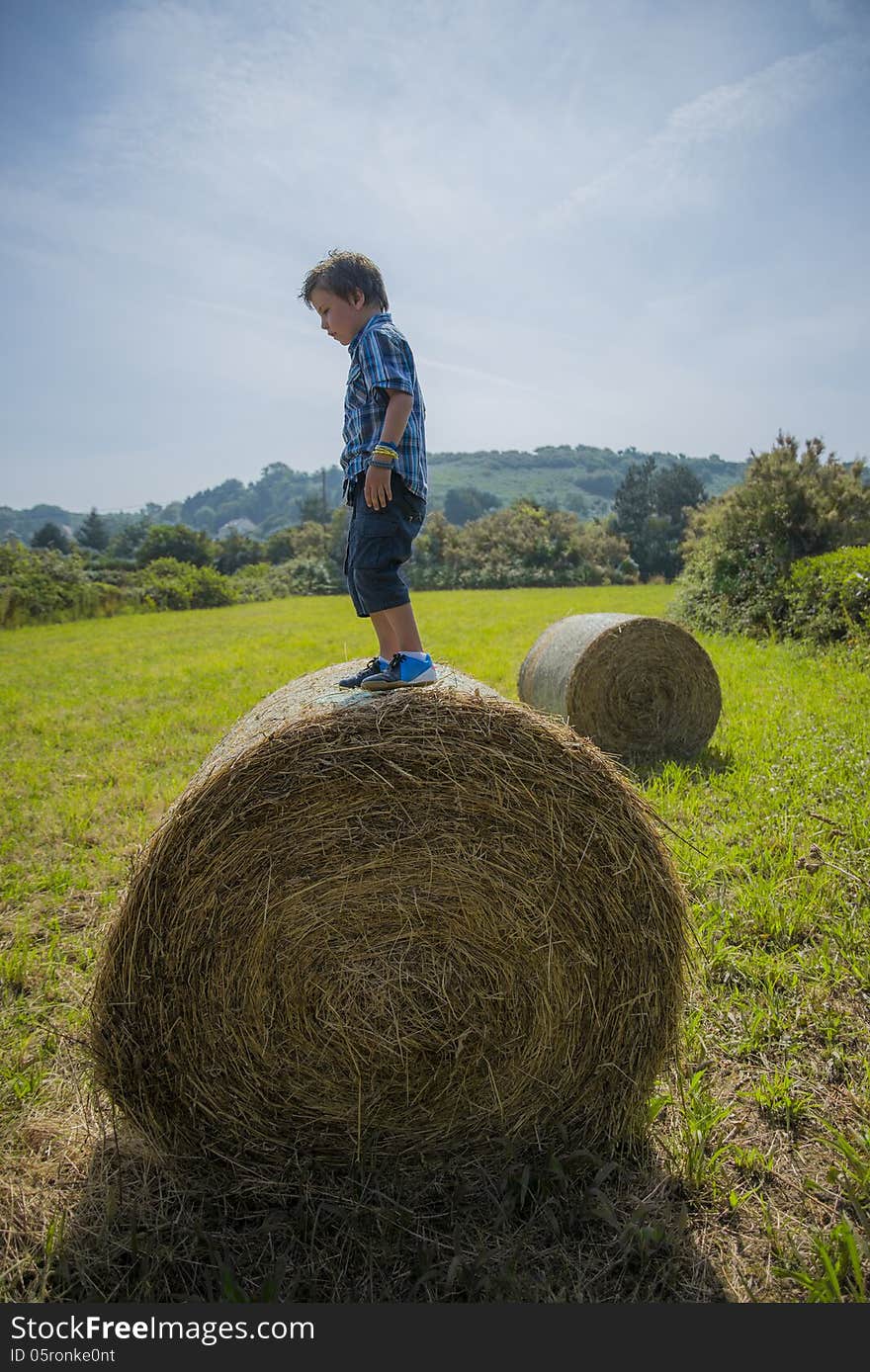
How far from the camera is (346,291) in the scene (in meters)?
3.19

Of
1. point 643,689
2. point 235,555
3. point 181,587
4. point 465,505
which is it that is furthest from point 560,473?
point 643,689

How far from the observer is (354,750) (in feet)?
7.27

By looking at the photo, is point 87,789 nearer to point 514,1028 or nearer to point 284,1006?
point 284,1006

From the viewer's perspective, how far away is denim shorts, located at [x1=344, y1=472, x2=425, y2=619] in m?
3.12

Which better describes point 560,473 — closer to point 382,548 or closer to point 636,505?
point 636,505

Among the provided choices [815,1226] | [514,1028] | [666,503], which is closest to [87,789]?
[514,1028]

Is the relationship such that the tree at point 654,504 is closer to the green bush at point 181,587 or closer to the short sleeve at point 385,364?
the green bush at point 181,587

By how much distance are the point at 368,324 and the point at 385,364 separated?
0.94 ft

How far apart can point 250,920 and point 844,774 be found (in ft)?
15.3

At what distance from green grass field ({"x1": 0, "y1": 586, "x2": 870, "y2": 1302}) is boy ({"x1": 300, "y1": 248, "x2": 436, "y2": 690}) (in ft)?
4.90

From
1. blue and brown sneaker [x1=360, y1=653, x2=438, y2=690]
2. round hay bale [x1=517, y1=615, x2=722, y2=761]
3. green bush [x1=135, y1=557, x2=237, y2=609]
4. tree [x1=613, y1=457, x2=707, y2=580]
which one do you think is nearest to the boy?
blue and brown sneaker [x1=360, y1=653, x2=438, y2=690]

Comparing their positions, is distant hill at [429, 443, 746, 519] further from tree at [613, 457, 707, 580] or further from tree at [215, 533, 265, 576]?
tree at [215, 533, 265, 576]

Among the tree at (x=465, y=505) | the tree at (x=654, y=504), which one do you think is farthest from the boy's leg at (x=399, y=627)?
the tree at (x=465, y=505)

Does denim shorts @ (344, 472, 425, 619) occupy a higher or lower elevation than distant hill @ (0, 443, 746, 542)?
lower
